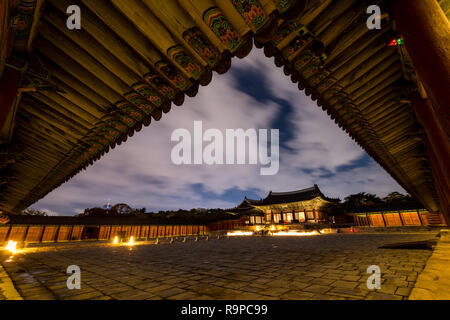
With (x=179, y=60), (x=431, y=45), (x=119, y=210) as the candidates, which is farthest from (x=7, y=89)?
(x=119, y=210)

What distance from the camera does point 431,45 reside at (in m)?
1.83

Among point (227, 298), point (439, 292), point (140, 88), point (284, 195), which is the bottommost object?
point (227, 298)

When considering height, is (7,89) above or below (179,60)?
below

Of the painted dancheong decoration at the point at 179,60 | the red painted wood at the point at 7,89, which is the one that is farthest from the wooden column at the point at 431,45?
the red painted wood at the point at 7,89

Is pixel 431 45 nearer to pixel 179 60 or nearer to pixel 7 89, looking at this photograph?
pixel 179 60

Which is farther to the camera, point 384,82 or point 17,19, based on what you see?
point 384,82

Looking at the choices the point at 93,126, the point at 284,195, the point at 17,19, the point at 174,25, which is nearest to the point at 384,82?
the point at 174,25

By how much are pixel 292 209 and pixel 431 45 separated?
34161 mm

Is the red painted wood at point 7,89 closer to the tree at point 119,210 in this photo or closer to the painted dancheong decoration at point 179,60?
the painted dancheong decoration at point 179,60

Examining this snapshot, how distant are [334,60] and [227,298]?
4.13m

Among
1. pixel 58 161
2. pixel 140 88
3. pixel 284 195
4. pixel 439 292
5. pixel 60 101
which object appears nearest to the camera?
pixel 439 292

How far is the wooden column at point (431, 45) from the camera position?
5.67ft

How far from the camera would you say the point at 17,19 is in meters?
2.24
